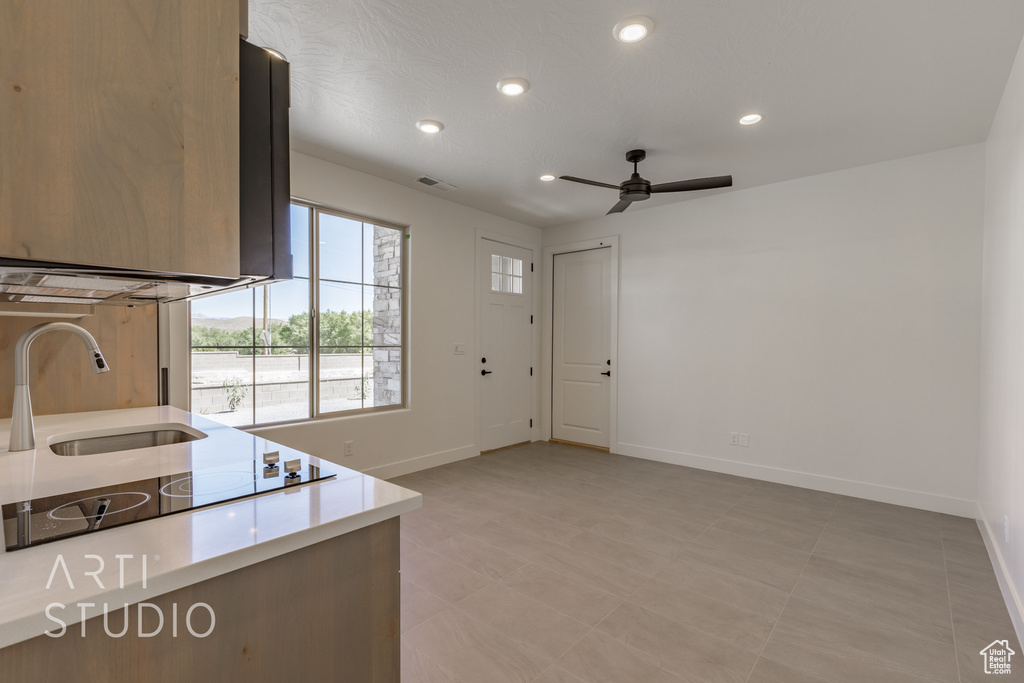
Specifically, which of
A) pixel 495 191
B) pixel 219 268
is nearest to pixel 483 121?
pixel 495 191

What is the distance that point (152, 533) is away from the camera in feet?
2.99

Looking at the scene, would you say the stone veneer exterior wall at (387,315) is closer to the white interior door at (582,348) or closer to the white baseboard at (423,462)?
the white baseboard at (423,462)

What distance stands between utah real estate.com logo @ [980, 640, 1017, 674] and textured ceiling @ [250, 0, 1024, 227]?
8.77 feet

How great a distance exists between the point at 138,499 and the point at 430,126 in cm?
269

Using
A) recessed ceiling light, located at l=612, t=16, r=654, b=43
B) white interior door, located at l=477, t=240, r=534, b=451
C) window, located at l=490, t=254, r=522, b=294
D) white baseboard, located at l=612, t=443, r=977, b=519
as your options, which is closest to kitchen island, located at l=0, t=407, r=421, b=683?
recessed ceiling light, located at l=612, t=16, r=654, b=43

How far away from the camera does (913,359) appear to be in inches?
138

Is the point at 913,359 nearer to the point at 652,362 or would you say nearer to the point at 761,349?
the point at 761,349

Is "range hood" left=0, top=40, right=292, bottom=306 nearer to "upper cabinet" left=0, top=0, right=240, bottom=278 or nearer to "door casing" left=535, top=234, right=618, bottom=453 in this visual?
"upper cabinet" left=0, top=0, right=240, bottom=278

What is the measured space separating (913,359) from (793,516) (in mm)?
1533

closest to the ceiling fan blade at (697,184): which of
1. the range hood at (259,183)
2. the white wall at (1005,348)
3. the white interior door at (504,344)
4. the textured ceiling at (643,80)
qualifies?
the textured ceiling at (643,80)

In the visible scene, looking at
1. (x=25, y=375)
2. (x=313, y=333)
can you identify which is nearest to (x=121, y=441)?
(x=25, y=375)

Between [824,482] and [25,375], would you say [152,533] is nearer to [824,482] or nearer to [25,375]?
[25,375]

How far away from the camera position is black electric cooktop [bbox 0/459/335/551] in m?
0.91

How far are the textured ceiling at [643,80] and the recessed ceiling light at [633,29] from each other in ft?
0.11
